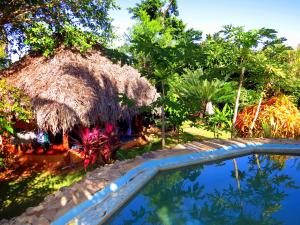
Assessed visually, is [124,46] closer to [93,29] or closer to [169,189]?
[93,29]

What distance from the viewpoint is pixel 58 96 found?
8133 mm

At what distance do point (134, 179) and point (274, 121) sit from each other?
7029mm

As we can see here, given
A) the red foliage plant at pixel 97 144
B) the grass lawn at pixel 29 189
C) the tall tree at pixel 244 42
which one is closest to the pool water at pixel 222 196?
the red foliage plant at pixel 97 144

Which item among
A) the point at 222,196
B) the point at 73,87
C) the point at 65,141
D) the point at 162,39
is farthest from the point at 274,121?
the point at 162,39

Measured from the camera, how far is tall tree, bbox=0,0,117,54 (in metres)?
9.56

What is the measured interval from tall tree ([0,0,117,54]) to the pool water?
5.91 meters

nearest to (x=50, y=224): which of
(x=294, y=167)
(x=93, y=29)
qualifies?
(x=294, y=167)

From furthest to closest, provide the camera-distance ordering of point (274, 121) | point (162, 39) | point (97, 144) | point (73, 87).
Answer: point (162, 39), point (274, 121), point (73, 87), point (97, 144)

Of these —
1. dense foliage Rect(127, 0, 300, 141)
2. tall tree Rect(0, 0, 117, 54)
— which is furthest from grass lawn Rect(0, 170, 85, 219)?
tall tree Rect(0, 0, 117, 54)

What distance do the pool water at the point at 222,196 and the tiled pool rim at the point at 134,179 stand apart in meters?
0.16

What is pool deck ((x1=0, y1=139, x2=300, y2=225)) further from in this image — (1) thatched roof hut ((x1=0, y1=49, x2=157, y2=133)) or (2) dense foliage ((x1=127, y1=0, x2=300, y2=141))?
(1) thatched roof hut ((x1=0, y1=49, x2=157, y2=133))

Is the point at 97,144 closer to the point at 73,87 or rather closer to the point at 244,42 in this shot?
the point at 73,87

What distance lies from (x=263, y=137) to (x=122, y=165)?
6.44 m

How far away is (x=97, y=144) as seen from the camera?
8.20 m
